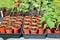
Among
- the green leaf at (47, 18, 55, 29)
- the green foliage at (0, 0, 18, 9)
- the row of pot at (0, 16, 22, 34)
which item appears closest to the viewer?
the green leaf at (47, 18, 55, 29)

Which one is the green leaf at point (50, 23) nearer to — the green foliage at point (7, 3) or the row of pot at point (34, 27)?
the row of pot at point (34, 27)

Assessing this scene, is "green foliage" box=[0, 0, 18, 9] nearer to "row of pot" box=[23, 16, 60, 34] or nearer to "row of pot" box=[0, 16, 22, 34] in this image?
"row of pot" box=[0, 16, 22, 34]

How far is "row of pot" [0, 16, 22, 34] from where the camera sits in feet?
7.03

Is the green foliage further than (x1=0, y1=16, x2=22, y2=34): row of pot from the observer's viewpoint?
Yes

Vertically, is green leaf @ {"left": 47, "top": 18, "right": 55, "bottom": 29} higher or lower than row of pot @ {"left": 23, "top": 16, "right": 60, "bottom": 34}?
higher

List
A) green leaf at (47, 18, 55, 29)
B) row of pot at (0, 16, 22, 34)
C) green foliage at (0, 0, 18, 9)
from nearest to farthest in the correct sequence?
green leaf at (47, 18, 55, 29)
row of pot at (0, 16, 22, 34)
green foliage at (0, 0, 18, 9)

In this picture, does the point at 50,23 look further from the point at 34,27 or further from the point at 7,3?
→ the point at 7,3

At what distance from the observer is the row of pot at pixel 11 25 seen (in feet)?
7.03

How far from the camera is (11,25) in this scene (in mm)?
2244

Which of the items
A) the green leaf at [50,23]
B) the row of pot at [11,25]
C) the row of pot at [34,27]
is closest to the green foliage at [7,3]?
the row of pot at [11,25]

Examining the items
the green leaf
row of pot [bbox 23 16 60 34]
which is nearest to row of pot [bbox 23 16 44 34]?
row of pot [bbox 23 16 60 34]

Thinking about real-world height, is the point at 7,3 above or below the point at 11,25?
above

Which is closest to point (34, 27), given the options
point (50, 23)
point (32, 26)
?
point (32, 26)

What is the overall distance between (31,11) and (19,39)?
2.10 ft
